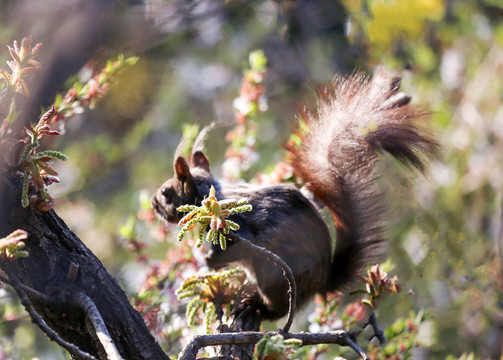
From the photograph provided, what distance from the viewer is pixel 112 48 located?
3.47 m

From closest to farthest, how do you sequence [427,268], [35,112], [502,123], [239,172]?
[35,112]
[427,268]
[239,172]
[502,123]

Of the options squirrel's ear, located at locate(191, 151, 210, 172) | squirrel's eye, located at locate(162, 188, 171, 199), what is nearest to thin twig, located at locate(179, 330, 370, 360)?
squirrel's eye, located at locate(162, 188, 171, 199)

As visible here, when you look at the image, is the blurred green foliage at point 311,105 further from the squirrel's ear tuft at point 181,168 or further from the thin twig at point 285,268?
the thin twig at point 285,268

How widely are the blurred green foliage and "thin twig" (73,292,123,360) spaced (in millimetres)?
1284

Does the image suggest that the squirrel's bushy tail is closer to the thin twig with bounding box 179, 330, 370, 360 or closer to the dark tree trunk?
the thin twig with bounding box 179, 330, 370, 360

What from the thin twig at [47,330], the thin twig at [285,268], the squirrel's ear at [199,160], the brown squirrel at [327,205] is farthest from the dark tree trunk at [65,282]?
the squirrel's ear at [199,160]

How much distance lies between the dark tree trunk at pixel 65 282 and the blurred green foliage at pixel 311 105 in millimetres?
1037

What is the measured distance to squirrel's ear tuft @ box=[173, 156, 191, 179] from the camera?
11.8ft

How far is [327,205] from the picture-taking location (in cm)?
334

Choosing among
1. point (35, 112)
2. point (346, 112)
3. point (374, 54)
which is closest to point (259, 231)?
point (346, 112)

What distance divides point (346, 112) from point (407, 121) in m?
0.30

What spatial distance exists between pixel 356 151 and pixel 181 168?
3.64ft

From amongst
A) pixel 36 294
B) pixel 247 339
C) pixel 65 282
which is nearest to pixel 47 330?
pixel 36 294

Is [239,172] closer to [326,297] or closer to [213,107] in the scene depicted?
[326,297]
